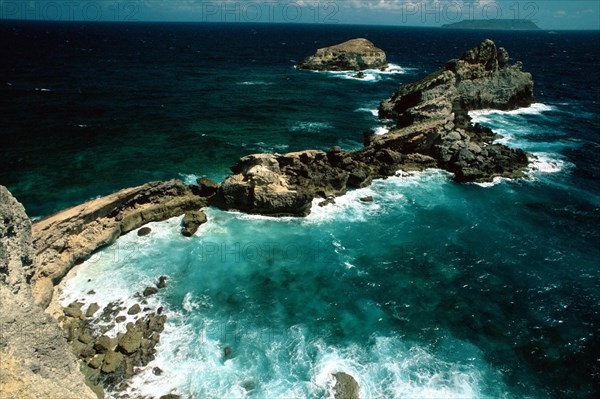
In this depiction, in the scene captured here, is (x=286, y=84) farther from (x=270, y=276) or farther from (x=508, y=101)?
(x=270, y=276)

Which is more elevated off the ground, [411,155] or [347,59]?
[347,59]

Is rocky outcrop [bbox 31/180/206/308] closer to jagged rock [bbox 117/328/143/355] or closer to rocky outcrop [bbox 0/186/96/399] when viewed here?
rocky outcrop [bbox 0/186/96/399]

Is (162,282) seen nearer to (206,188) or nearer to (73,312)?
(73,312)

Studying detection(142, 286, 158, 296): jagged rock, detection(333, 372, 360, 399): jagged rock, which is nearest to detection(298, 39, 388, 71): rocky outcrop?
detection(142, 286, 158, 296): jagged rock

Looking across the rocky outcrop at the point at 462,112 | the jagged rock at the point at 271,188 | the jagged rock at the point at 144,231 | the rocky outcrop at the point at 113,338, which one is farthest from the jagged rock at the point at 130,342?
the rocky outcrop at the point at 462,112

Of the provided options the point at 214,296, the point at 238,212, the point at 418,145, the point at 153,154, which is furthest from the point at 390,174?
the point at 153,154

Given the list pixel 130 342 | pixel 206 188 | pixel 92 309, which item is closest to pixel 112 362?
pixel 130 342

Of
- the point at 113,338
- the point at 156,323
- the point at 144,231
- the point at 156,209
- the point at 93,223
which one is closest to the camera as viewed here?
the point at 113,338
